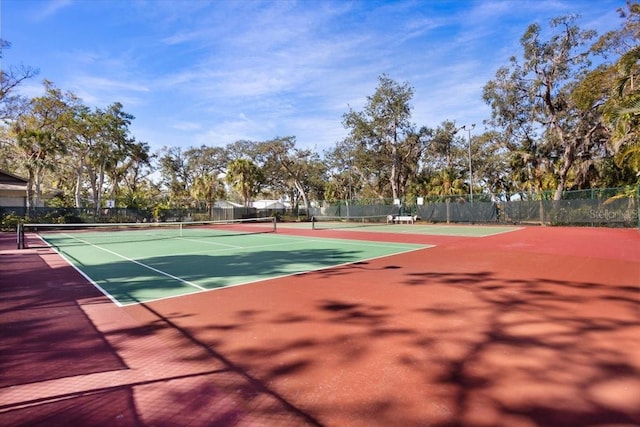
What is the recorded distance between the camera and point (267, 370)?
404 cm

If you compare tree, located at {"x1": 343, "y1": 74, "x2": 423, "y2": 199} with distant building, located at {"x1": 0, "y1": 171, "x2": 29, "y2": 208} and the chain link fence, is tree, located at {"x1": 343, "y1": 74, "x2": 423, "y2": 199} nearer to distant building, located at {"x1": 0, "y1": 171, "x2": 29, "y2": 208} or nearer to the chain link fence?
the chain link fence

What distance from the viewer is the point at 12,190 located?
117ft

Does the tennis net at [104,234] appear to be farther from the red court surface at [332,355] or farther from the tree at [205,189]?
the tree at [205,189]

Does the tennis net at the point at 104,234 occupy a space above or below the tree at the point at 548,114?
below

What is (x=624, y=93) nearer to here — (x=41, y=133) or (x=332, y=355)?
(x=332, y=355)

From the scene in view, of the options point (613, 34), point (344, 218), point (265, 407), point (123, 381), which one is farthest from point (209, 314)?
point (344, 218)

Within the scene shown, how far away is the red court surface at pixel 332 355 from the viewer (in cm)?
321

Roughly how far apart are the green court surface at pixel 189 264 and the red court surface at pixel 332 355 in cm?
76

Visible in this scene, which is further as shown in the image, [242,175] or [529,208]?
[242,175]

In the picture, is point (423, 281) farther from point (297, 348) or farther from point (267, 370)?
point (267, 370)

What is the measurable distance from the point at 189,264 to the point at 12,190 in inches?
1407

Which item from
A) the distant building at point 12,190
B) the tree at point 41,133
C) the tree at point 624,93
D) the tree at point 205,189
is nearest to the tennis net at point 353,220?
the tree at point 205,189

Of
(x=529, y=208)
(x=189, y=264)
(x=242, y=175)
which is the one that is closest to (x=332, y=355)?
(x=189, y=264)

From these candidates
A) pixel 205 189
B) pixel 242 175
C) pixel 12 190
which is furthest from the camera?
pixel 242 175
